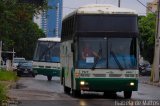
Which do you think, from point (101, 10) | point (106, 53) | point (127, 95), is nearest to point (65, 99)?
point (106, 53)

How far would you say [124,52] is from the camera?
23.2m

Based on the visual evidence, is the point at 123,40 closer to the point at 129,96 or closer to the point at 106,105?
the point at 129,96

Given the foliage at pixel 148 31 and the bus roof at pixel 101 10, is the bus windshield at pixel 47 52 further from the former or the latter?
the foliage at pixel 148 31

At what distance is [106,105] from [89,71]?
10.8 feet

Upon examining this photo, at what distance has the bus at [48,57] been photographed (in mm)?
44719

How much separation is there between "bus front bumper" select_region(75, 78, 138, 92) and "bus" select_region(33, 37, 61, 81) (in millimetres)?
21504

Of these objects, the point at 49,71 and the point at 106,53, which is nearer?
the point at 106,53

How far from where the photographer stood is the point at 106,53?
23.1 m

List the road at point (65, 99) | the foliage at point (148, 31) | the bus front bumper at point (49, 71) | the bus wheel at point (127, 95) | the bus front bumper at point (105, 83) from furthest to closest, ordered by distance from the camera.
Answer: the foliage at point (148, 31), the bus front bumper at point (49, 71), the bus wheel at point (127, 95), the bus front bumper at point (105, 83), the road at point (65, 99)

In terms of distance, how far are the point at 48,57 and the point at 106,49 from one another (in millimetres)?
22414

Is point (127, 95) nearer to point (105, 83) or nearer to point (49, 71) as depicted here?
point (105, 83)

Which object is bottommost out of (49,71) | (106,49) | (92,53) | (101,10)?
(49,71)

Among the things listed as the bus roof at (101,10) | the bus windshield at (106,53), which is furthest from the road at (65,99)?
the bus roof at (101,10)

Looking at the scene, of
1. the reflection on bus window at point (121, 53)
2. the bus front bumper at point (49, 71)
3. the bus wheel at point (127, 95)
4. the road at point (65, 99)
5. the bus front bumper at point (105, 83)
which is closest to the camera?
the road at point (65, 99)
